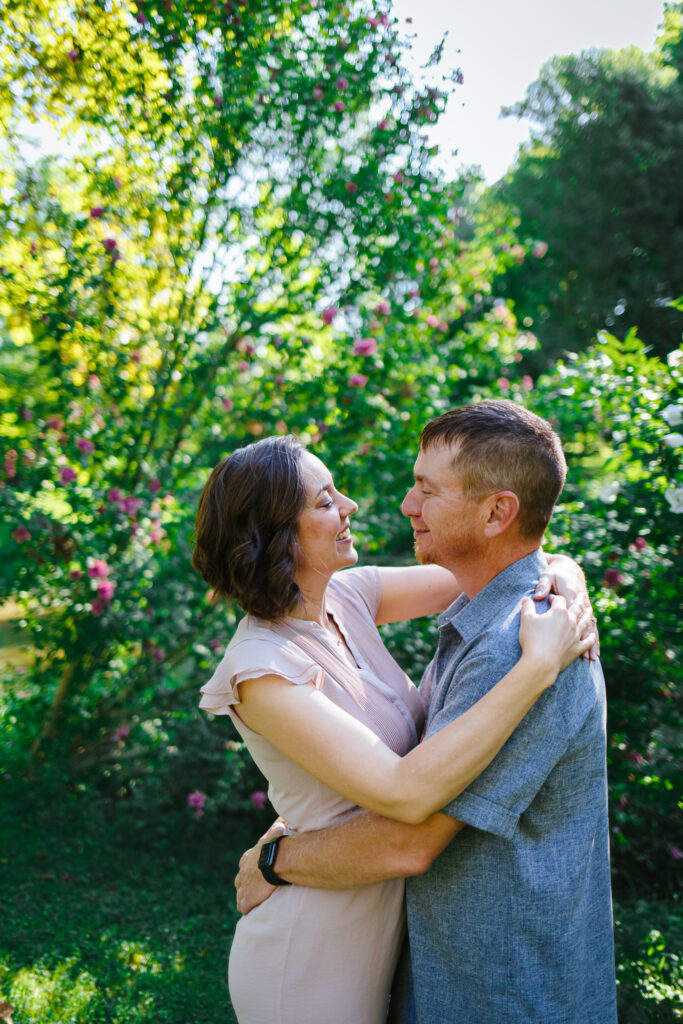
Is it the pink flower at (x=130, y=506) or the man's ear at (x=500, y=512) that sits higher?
the man's ear at (x=500, y=512)

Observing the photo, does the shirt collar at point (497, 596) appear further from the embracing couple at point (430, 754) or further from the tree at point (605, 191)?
the tree at point (605, 191)

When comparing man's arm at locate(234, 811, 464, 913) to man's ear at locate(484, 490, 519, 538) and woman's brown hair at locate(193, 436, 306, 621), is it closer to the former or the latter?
woman's brown hair at locate(193, 436, 306, 621)

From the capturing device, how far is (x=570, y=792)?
1.56m

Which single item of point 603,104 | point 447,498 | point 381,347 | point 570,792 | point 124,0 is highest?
point 603,104

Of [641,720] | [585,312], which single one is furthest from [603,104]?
[641,720]

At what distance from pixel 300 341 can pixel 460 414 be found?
3.33 meters

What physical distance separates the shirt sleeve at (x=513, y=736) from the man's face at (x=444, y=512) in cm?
28

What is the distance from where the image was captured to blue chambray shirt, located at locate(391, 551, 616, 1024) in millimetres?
1476

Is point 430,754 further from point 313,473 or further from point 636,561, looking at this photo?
point 636,561

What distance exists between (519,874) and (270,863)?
583 mm

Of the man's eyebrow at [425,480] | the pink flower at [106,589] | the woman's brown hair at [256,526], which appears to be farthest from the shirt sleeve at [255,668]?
the pink flower at [106,589]

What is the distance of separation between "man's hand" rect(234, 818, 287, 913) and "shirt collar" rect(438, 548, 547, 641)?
68cm

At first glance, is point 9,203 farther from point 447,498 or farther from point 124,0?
point 447,498

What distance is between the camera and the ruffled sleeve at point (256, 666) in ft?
5.33
